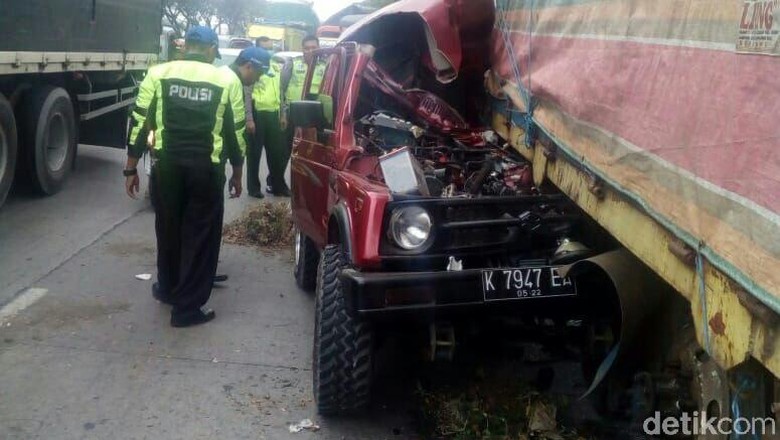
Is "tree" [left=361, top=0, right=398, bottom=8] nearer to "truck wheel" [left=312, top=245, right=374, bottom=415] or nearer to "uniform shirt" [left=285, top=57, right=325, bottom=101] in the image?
"uniform shirt" [left=285, top=57, right=325, bottom=101]

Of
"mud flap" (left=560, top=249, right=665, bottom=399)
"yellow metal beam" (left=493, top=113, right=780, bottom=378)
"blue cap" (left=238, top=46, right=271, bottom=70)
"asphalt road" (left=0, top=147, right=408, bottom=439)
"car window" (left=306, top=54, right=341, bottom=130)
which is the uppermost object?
"blue cap" (left=238, top=46, right=271, bottom=70)

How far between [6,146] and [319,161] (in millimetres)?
4139

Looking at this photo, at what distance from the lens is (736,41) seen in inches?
92.0

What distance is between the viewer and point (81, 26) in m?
9.35

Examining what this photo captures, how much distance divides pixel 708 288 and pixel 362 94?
10.6ft

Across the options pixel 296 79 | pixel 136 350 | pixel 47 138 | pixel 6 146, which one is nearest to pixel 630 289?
pixel 136 350

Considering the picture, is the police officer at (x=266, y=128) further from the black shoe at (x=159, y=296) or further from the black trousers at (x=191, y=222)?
the black trousers at (x=191, y=222)

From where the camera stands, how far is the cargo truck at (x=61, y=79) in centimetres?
789

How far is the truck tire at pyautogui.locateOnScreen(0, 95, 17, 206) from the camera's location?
7.89 meters

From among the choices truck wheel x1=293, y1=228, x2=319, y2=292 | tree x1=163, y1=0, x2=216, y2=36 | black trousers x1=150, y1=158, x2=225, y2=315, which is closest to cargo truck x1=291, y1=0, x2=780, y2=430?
truck wheel x1=293, y1=228, x2=319, y2=292

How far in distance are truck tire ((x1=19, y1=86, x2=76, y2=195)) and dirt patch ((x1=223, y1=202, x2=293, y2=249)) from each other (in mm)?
2310

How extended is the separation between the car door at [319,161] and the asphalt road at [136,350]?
74cm

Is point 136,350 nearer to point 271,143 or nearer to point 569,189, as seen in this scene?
point 569,189

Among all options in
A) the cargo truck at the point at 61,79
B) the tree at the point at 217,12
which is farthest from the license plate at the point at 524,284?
the tree at the point at 217,12
